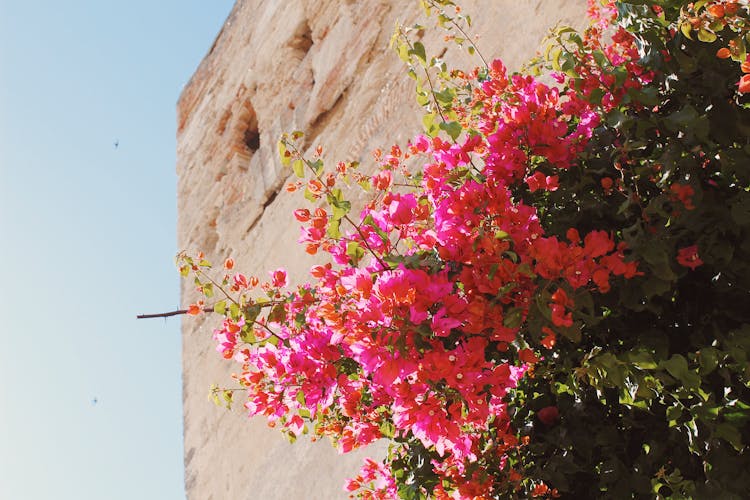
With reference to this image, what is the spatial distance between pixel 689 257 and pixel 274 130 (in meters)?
2.70

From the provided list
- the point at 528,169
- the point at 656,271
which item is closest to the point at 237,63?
the point at 528,169

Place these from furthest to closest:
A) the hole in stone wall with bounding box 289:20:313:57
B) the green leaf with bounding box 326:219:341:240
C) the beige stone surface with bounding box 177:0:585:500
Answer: the hole in stone wall with bounding box 289:20:313:57
the beige stone surface with bounding box 177:0:585:500
the green leaf with bounding box 326:219:341:240

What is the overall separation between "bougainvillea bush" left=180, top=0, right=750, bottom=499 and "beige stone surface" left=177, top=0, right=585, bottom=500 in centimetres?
83

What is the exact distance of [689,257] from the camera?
0.98 metres

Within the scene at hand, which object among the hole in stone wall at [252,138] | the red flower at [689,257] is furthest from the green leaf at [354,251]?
the hole in stone wall at [252,138]

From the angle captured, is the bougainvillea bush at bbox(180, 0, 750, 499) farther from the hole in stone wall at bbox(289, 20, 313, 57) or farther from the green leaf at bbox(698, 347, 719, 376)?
the hole in stone wall at bbox(289, 20, 313, 57)

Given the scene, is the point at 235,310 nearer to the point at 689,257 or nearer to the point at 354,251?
the point at 354,251

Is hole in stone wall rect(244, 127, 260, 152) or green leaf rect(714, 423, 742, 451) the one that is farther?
hole in stone wall rect(244, 127, 260, 152)

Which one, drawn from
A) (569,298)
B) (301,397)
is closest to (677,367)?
(569,298)

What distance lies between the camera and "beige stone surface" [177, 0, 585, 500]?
2.24m

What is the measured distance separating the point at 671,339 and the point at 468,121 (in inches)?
22.2

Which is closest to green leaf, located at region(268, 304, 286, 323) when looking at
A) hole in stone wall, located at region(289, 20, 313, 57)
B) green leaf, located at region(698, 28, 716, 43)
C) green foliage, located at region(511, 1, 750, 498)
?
green foliage, located at region(511, 1, 750, 498)

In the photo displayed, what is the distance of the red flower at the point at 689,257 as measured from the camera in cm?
97

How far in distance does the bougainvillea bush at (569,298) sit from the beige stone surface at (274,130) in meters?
0.83
